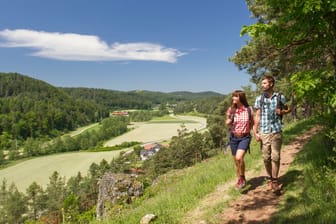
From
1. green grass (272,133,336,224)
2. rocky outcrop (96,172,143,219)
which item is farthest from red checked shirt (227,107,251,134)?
rocky outcrop (96,172,143,219)

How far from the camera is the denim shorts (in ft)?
16.8

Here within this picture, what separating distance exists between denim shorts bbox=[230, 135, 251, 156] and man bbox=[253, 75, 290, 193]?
0.84 feet

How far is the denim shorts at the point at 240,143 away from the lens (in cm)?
512

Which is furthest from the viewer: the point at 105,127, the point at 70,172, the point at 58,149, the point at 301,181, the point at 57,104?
the point at 57,104

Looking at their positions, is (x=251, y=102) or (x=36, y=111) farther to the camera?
(x=36, y=111)

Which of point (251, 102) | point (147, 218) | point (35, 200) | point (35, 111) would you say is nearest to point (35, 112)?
point (35, 111)

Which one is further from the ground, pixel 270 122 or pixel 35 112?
pixel 270 122

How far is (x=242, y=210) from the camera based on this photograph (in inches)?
181

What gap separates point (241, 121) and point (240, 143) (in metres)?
0.42

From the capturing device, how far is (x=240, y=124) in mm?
5141

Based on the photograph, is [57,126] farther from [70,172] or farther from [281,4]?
[281,4]

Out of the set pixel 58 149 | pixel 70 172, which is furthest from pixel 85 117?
pixel 70 172

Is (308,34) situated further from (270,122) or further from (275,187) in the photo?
(275,187)

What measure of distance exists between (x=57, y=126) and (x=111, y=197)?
481 ft
